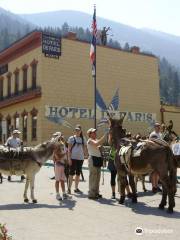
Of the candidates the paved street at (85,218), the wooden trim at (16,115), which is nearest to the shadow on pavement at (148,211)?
the paved street at (85,218)

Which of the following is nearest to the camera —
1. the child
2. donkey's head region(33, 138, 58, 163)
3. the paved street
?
the paved street

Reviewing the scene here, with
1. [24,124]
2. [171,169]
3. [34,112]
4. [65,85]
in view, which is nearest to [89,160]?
[171,169]

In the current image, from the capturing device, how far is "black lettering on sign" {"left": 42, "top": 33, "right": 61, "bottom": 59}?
34375 millimetres

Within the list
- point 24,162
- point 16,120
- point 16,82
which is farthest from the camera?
point 16,82

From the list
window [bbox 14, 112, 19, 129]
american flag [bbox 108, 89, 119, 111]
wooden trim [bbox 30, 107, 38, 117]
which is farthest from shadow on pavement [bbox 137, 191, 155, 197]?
window [bbox 14, 112, 19, 129]

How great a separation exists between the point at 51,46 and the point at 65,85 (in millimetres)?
3254

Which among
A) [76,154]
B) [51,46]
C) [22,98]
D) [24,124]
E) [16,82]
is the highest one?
[51,46]

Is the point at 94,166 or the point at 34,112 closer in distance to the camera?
the point at 94,166

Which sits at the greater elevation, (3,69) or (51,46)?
(51,46)

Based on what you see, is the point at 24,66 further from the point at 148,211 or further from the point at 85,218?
the point at 85,218

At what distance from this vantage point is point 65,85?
116 feet

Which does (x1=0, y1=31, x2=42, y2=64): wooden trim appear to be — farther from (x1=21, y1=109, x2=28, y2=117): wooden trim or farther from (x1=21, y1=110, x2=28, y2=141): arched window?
→ (x1=21, y1=110, x2=28, y2=141): arched window

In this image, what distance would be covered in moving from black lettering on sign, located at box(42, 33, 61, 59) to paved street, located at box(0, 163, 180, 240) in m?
22.9

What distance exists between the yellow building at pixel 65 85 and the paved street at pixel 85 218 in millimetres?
21758
